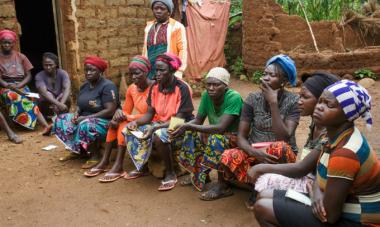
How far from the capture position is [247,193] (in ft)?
12.1

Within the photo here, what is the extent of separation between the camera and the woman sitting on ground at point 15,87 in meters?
5.68

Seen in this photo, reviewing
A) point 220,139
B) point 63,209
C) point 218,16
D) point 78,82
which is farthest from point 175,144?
point 218,16

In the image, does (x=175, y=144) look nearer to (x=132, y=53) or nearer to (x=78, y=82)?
(x=78, y=82)

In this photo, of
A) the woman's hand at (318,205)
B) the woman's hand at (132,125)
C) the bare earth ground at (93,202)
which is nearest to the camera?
the woman's hand at (318,205)

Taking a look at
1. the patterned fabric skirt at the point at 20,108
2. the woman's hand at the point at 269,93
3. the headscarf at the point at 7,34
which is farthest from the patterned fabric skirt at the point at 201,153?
the headscarf at the point at 7,34

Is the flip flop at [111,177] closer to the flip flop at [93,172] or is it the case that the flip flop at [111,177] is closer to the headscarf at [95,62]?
the flip flop at [93,172]

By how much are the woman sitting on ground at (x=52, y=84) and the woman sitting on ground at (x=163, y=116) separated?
2.03 metres

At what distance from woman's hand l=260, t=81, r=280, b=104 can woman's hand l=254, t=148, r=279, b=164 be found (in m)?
0.39

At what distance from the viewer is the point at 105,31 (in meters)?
7.45

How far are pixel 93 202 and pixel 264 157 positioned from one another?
5.36ft

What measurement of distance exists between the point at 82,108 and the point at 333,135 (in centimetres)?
308

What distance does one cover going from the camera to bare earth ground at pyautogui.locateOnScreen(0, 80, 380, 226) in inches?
132

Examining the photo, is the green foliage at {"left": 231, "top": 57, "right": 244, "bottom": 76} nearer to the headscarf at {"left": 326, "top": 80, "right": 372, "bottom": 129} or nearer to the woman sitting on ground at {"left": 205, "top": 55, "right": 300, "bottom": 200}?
the woman sitting on ground at {"left": 205, "top": 55, "right": 300, "bottom": 200}

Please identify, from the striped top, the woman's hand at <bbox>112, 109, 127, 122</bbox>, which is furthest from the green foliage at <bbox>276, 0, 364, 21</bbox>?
the striped top
